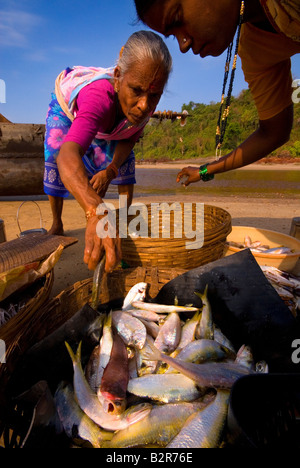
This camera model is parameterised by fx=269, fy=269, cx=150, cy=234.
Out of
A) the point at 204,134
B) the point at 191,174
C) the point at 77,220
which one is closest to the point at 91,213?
the point at 191,174

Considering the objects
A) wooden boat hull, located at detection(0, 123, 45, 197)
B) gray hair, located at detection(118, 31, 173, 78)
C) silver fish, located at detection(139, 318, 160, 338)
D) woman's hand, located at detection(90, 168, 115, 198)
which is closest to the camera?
silver fish, located at detection(139, 318, 160, 338)

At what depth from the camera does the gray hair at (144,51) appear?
7.22 ft

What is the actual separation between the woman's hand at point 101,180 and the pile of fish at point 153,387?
1550mm

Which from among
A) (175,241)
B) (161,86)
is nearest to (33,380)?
(175,241)

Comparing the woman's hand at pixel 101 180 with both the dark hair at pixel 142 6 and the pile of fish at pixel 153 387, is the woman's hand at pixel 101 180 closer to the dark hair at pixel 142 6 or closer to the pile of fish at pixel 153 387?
the pile of fish at pixel 153 387

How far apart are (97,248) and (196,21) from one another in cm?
128

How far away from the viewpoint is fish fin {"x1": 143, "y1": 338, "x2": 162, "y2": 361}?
154 cm

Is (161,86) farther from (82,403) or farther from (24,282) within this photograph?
(82,403)

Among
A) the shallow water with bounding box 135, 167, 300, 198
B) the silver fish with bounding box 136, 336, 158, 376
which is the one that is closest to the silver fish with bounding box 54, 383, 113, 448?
the silver fish with bounding box 136, 336, 158, 376

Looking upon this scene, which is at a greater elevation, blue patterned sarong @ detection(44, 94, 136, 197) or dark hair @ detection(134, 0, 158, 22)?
dark hair @ detection(134, 0, 158, 22)

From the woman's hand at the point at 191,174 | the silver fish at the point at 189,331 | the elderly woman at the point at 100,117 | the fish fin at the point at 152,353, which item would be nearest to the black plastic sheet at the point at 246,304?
the silver fish at the point at 189,331

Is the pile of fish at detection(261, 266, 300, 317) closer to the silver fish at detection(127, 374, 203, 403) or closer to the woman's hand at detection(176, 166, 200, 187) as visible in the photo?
the woman's hand at detection(176, 166, 200, 187)

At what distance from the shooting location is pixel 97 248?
5.52 ft

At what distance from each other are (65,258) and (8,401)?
278cm
